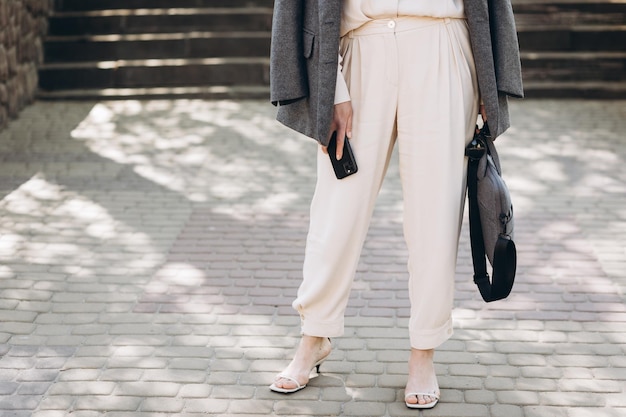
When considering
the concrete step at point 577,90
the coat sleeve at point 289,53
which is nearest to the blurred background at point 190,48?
the concrete step at point 577,90

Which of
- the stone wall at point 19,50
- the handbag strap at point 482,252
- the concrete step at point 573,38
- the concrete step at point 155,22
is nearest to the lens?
the handbag strap at point 482,252

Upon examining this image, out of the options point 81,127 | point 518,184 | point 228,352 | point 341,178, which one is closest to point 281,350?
point 228,352

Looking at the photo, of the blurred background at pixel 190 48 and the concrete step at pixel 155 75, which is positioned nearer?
the blurred background at pixel 190 48

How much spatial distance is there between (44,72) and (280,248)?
5357 mm

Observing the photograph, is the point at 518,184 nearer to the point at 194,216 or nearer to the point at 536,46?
the point at 194,216

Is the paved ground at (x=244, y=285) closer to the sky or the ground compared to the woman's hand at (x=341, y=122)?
closer to the ground

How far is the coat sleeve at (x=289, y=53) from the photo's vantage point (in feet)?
11.9

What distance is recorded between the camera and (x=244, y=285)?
17.2 ft

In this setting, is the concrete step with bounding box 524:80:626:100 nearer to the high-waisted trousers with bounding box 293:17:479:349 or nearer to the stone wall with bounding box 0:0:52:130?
the stone wall with bounding box 0:0:52:130

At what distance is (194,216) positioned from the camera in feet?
21.1

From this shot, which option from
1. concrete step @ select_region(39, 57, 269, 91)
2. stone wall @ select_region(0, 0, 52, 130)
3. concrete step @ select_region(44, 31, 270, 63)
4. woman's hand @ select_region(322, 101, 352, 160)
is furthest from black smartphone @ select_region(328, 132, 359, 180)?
concrete step @ select_region(44, 31, 270, 63)

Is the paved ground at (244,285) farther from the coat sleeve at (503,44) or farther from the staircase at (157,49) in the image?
the staircase at (157,49)

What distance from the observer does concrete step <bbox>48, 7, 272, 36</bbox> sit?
35.0 feet

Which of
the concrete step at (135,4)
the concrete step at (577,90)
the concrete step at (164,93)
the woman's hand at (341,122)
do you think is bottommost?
the concrete step at (164,93)
